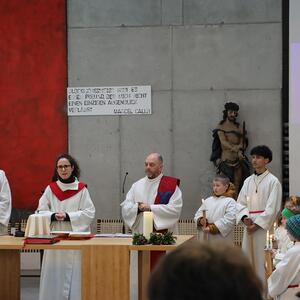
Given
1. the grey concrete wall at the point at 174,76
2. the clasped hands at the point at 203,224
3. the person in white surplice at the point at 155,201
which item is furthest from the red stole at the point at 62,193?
the grey concrete wall at the point at 174,76

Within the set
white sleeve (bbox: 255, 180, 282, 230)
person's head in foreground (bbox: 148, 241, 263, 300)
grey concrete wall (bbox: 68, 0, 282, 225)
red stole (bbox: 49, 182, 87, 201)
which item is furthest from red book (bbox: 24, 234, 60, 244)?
grey concrete wall (bbox: 68, 0, 282, 225)

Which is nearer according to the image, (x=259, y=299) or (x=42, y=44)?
(x=259, y=299)

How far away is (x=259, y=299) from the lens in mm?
1708

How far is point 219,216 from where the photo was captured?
27.5 feet

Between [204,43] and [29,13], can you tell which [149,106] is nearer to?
[204,43]

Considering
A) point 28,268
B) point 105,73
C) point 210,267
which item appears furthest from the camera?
point 105,73

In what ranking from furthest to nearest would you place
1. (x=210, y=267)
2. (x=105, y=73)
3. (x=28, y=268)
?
(x=105, y=73), (x=28, y=268), (x=210, y=267)

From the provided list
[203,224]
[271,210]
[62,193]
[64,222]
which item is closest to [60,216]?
[64,222]

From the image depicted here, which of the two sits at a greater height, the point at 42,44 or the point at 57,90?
the point at 42,44

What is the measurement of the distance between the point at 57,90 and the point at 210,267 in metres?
9.80

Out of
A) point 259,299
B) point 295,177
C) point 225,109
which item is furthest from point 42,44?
point 259,299

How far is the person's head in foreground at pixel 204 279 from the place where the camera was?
165 centimetres

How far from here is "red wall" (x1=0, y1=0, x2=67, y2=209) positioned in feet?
37.0

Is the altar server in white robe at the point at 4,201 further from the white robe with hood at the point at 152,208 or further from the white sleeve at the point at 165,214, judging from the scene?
the white sleeve at the point at 165,214
